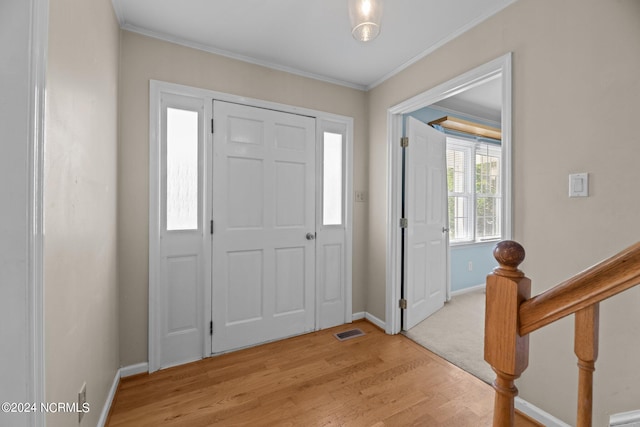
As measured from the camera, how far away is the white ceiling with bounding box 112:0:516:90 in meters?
1.85

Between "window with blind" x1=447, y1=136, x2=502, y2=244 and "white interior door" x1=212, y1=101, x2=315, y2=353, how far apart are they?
2269 millimetres

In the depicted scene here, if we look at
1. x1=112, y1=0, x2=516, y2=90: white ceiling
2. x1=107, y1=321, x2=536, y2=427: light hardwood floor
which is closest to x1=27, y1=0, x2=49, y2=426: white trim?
x1=107, y1=321, x2=536, y2=427: light hardwood floor

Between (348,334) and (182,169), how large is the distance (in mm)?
2102

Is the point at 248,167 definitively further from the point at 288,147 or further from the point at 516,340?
the point at 516,340

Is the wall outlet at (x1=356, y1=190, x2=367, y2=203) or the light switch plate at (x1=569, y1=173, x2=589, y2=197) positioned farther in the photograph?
the wall outlet at (x1=356, y1=190, x2=367, y2=203)

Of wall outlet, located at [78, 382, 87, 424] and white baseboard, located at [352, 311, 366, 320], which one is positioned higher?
wall outlet, located at [78, 382, 87, 424]

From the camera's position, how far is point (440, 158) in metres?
3.26

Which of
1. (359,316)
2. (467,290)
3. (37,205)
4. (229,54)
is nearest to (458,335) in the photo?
(359,316)

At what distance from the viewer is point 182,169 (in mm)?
2242

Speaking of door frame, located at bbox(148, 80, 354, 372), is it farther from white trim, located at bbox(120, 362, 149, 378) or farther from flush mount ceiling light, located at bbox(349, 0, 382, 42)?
flush mount ceiling light, located at bbox(349, 0, 382, 42)

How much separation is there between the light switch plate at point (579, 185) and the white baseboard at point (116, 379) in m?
2.81

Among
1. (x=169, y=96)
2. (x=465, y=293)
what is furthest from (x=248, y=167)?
(x=465, y=293)

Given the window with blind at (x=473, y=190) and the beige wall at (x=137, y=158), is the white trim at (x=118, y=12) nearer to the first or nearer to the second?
the beige wall at (x=137, y=158)

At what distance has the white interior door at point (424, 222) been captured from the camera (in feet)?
9.27
